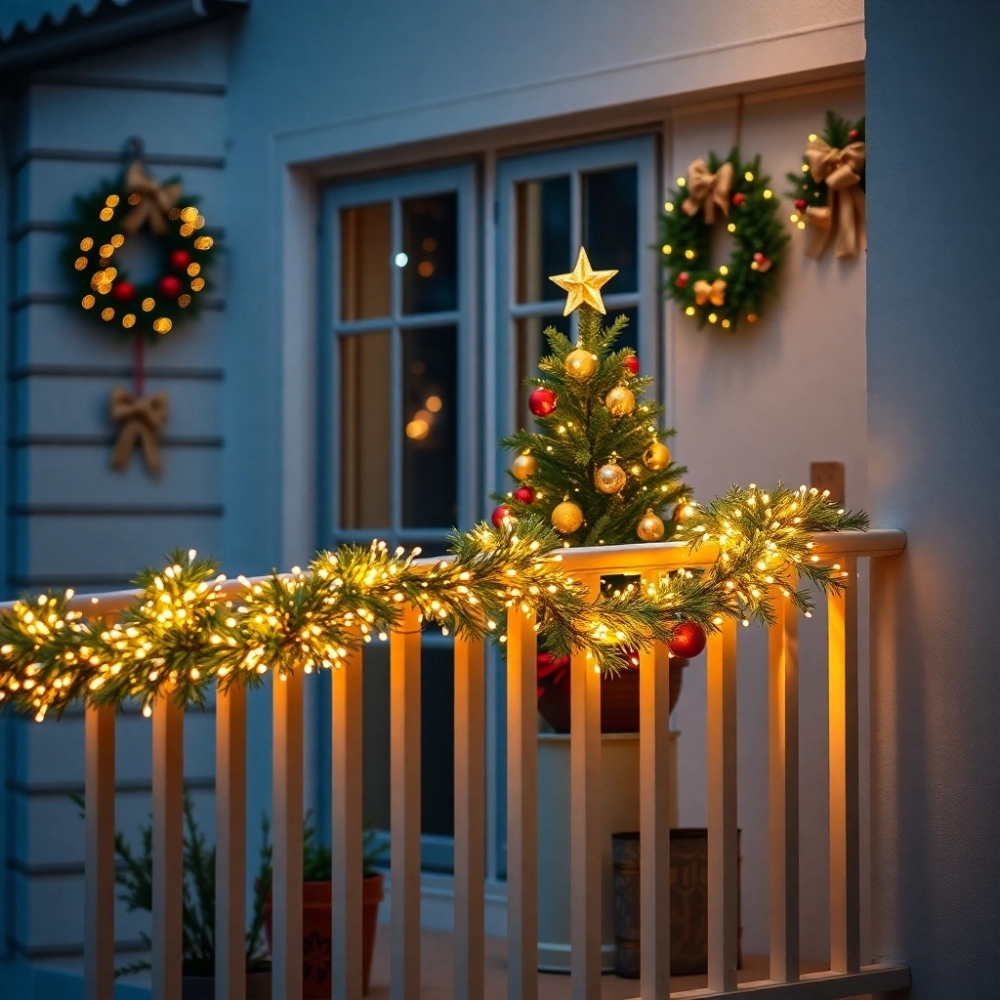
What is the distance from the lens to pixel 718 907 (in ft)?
8.31

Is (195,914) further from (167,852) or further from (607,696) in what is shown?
(167,852)

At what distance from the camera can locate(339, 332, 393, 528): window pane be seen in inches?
173

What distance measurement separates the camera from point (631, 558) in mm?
2447

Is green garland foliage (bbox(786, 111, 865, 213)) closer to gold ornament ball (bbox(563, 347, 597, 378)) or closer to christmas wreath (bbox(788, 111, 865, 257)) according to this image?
christmas wreath (bbox(788, 111, 865, 257))

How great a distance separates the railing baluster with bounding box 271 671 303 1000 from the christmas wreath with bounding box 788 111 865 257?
1.85 meters

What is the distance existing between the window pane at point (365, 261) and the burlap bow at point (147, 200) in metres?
0.47

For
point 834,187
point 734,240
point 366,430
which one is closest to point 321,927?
point 366,430

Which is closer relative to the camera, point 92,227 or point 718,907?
point 718,907

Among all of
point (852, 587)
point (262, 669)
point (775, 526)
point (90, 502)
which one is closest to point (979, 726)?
point (852, 587)

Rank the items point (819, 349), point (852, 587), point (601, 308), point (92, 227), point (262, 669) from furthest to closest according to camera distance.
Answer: point (92, 227) → point (819, 349) → point (601, 308) → point (852, 587) → point (262, 669)

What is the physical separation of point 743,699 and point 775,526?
1.24 m

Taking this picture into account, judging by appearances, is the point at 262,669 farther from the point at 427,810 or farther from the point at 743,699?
the point at 427,810

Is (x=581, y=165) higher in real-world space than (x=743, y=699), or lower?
higher

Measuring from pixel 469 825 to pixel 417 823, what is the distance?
0.08m
